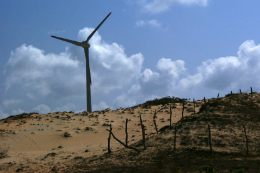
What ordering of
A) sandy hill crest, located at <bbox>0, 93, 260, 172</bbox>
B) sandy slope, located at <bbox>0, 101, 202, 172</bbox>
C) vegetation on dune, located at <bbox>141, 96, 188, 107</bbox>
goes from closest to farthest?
sandy hill crest, located at <bbox>0, 93, 260, 172</bbox>
sandy slope, located at <bbox>0, 101, 202, 172</bbox>
vegetation on dune, located at <bbox>141, 96, 188, 107</bbox>

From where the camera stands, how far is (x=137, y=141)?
21453mm

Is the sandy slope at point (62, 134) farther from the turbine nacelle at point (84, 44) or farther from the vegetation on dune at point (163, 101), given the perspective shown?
the turbine nacelle at point (84, 44)

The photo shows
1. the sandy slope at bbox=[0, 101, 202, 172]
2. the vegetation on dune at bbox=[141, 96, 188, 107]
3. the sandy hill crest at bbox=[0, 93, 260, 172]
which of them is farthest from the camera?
the vegetation on dune at bbox=[141, 96, 188, 107]

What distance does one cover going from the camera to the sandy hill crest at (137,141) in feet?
52.6

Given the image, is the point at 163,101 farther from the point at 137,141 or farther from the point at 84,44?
the point at 137,141

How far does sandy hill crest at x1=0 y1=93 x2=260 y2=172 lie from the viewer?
16031 mm

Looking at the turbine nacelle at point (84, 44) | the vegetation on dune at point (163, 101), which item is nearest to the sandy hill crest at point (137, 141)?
the vegetation on dune at point (163, 101)

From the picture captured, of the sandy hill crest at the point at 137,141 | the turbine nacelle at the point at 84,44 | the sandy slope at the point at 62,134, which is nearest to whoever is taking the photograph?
the sandy hill crest at the point at 137,141

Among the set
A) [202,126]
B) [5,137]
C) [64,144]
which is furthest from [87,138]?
[202,126]

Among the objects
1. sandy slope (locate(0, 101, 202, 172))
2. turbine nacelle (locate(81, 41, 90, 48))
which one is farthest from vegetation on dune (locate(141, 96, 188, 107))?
turbine nacelle (locate(81, 41, 90, 48))

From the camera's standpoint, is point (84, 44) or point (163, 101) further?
point (84, 44)

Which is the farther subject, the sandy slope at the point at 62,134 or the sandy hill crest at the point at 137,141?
the sandy slope at the point at 62,134

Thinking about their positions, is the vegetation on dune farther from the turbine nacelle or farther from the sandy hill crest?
the turbine nacelle

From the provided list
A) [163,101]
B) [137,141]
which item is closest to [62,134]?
[137,141]
